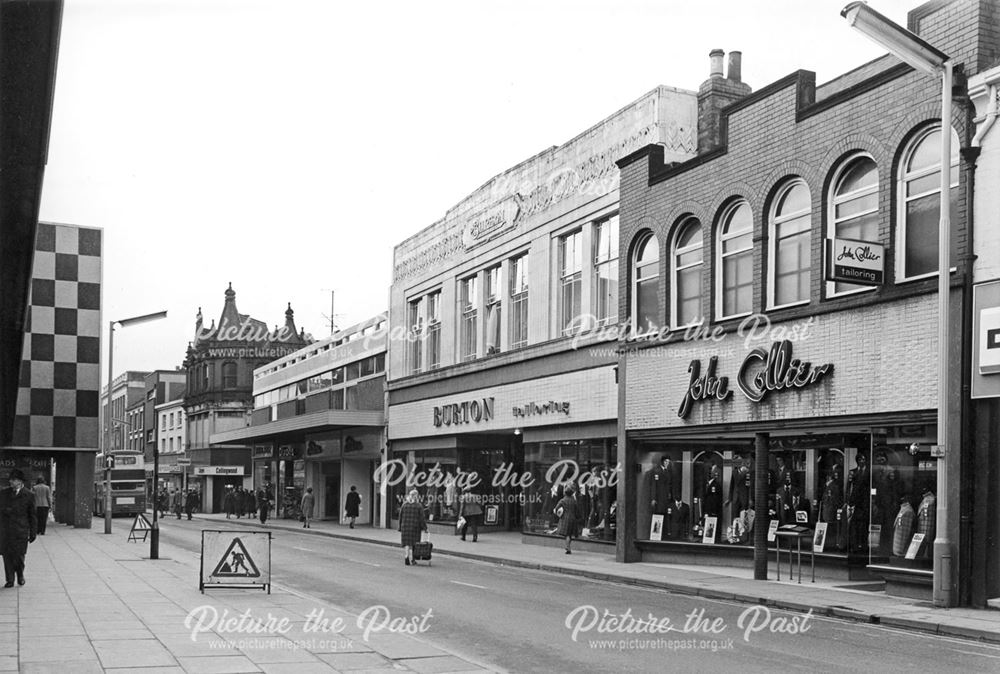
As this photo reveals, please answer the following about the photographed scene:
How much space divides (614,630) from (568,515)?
44.5 feet

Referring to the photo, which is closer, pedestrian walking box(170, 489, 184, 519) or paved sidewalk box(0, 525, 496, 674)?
paved sidewalk box(0, 525, 496, 674)

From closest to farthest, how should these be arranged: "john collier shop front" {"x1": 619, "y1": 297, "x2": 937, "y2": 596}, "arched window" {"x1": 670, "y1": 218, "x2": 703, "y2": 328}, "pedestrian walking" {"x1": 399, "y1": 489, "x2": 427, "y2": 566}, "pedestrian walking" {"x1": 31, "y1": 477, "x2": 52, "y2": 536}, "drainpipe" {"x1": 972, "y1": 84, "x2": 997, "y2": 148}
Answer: "drainpipe" {"x1": 972, "y1": 84, "x2": 997, "y2": 148}, "john collier shop front" {"x1": 619, "y1": 297, "x2": 937, "y2": 596}, "arched window" {"x1": 670, "y1": 218, "x2": 703, "y2": 328}, "pedestrian walking" {"x1": 399, "y1": 489, "x2": 427, "y2": 566}, "pedestrian walking" {"x1": 31, "y1": 477, "x2": 52, "y2": 536}

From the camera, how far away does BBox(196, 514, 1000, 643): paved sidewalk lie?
46.0 ft

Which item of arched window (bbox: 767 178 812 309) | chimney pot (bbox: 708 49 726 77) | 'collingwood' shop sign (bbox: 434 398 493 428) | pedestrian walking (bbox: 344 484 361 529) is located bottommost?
pedestrian walking (bbox: 344 484 361 529)

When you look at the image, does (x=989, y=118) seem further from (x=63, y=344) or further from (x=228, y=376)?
(x=228, y=376)

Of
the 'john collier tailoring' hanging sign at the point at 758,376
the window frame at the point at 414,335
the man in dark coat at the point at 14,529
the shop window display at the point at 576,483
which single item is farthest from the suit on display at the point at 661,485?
the window frame at the point at 414,335

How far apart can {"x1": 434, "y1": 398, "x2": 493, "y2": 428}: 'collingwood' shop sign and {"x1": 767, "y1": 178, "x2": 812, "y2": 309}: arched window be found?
14679mm

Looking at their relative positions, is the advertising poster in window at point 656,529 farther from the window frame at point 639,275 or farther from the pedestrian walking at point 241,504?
the pedestrian walking at point 241,504

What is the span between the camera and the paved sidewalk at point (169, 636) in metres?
9.77

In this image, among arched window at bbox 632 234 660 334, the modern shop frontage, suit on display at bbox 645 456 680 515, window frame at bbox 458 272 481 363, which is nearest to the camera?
suit on display at bbox 645 456 680 515

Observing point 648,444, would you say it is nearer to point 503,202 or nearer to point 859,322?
point 859,322

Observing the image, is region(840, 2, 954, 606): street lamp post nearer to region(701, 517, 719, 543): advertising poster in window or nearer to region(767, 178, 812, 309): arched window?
region(767, 178, 812, 309): arched window

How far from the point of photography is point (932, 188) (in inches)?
666

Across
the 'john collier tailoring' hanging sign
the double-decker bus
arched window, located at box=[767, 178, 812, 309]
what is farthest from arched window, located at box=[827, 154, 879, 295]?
the double-decker bus
